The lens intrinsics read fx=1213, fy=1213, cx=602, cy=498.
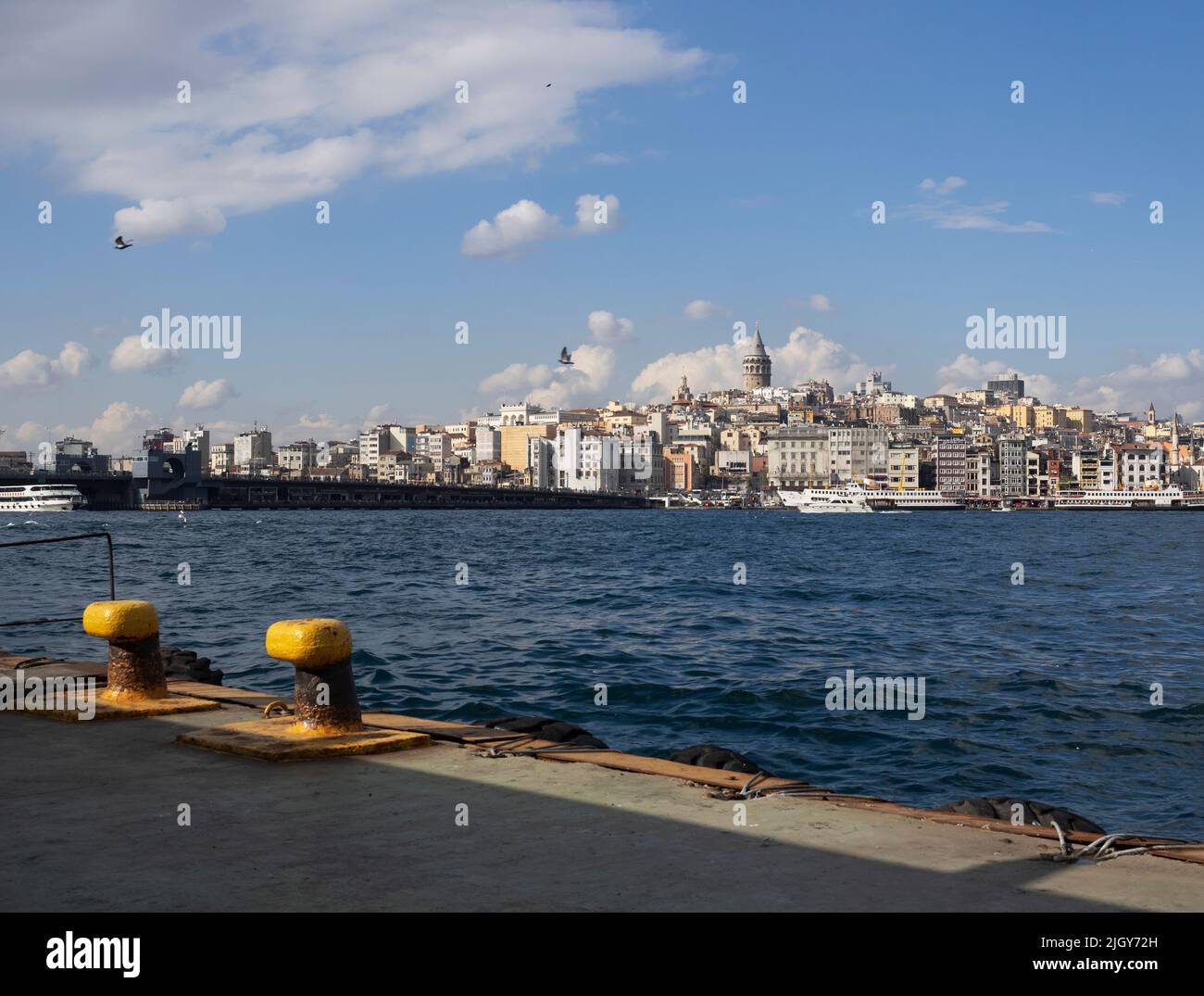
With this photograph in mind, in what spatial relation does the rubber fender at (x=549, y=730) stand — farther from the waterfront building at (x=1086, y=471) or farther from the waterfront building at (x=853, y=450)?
the waterfront building at (x=1086, y=471)

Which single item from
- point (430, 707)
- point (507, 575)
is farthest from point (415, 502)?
point (430, 707)

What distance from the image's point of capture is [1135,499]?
171250mm

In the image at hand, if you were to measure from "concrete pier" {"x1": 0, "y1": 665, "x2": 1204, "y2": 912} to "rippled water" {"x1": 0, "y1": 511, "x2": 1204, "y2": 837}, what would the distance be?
5.74 meters

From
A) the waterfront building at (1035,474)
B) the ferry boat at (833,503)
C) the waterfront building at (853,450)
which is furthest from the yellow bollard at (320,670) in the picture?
the waterfront building at (853,450)

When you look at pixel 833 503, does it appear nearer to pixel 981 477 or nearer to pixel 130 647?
pixel 981 477

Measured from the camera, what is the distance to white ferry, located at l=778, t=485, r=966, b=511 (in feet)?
512

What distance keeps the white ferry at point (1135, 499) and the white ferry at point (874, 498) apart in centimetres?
1556

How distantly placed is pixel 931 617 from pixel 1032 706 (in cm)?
1267

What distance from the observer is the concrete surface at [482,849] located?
448 centimetres

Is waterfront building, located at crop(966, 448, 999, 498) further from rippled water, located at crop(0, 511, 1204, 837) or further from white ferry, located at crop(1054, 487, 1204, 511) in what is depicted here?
rippled water, located at crop(0, 511, 1204, 837)

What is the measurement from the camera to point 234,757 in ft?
23.3


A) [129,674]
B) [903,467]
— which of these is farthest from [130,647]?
[903,467]

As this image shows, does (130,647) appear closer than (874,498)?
Yes

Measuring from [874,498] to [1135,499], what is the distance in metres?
38.2
